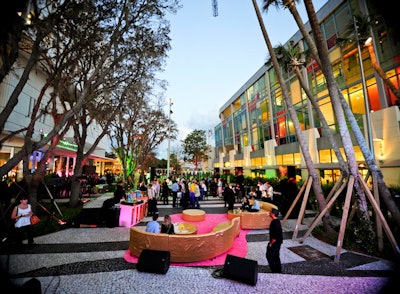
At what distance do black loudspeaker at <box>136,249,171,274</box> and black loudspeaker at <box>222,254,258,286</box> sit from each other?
142 cm

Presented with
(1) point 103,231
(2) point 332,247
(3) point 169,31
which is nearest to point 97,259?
(1) point 103,231

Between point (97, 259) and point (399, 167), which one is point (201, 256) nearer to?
point (97, 259)

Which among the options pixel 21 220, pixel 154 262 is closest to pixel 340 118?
pixel 154 262

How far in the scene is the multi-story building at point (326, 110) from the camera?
11.1m

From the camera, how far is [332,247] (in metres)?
6.10

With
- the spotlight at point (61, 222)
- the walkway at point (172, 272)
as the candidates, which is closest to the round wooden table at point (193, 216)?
the walkway at point (172, 272)

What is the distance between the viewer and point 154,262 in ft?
14.0

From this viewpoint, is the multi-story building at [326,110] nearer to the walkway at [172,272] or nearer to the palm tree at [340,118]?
the palm tree at [340,118]

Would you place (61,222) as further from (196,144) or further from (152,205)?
(196,144)

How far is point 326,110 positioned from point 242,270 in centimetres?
1765

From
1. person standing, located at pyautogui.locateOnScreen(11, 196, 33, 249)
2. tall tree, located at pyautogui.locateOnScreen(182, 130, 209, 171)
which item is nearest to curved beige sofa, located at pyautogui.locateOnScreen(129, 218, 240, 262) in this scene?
person standing, located at pyautogui.locateOnScreen(11, 196, 33, 249)

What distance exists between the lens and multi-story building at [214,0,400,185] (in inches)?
436

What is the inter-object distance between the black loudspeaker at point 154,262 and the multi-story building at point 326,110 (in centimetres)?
553

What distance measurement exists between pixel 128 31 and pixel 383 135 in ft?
52.1
